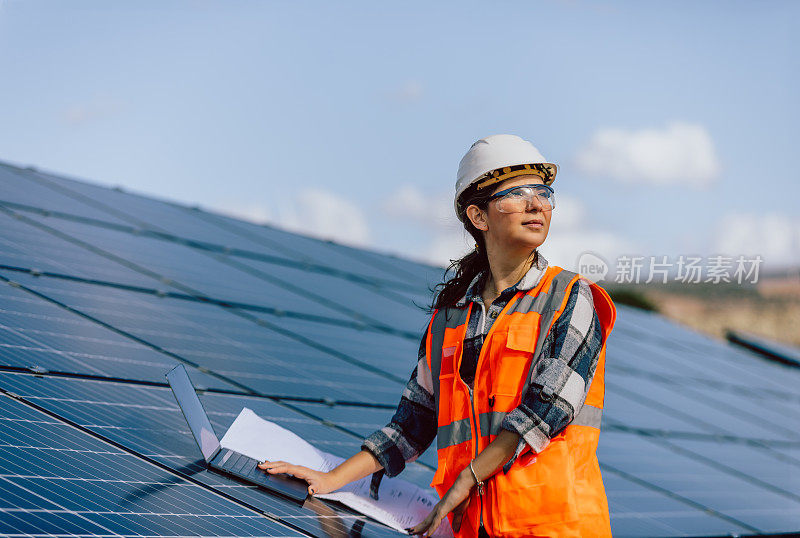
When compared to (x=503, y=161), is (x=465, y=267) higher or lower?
lower

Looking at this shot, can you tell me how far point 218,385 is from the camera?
5.21 m

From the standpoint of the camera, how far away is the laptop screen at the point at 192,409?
12.8ft

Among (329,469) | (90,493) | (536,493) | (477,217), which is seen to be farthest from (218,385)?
(536,493)

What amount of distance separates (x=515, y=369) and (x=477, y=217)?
668mm

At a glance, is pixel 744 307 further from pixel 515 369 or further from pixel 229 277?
pixel 515 369

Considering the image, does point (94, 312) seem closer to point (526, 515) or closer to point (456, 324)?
point (456, 324)

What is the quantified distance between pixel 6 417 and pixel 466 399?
181 cm

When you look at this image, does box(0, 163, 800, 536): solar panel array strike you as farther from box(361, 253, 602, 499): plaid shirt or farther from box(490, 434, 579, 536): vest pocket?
box(361, 253, 602, 499): plaid shirt

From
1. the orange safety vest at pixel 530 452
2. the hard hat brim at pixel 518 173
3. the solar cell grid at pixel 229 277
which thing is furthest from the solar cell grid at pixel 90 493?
the solar cell grid at pixel 229 277

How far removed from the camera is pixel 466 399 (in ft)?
12.1

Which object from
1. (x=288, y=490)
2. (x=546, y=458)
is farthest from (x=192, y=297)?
(x=546, y=458)

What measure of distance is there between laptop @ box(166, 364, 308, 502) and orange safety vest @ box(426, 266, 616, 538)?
73 centimetres

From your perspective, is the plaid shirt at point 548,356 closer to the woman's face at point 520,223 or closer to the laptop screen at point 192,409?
the woman's face at point 520,223

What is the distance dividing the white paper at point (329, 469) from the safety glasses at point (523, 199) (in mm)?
1495
